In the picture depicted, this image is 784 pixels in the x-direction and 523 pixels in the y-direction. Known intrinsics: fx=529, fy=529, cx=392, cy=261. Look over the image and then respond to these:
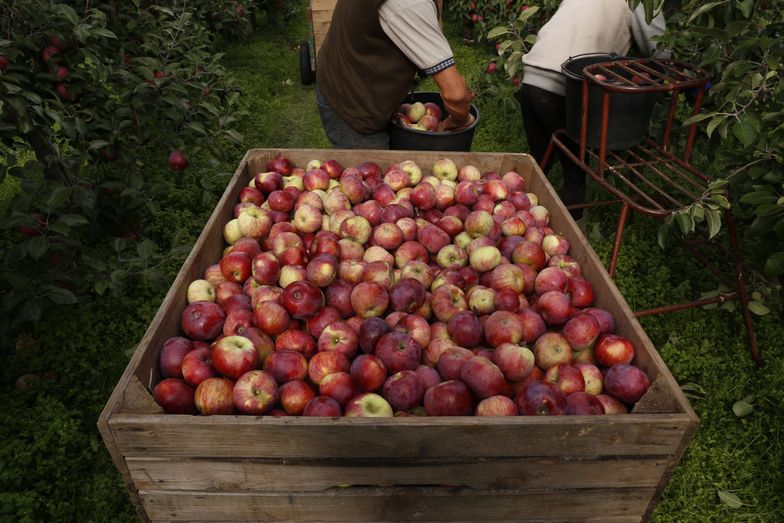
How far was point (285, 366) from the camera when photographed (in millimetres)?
1743

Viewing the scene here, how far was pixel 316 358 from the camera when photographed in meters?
1.77

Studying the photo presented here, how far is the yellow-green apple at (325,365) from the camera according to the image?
5.72 feet

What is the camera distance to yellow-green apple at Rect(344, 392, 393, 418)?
157cm

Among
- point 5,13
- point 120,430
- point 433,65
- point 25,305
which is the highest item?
point 5,13

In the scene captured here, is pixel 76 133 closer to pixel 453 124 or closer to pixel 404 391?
pixel 453 124

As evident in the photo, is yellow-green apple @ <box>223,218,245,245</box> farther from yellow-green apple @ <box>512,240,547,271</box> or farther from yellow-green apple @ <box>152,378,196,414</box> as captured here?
yellow-green apple @ <box>512,240,547,271</box>

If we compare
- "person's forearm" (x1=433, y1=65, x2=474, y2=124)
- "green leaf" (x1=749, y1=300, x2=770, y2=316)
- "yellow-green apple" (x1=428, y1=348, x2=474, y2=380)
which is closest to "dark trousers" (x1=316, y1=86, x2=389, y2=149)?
"person's forearm" (x1=433, y1=65, x2=474, y2=124)

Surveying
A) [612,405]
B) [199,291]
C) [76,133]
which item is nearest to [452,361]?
[612,405]

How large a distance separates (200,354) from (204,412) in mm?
214

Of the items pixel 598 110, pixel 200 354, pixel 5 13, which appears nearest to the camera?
pixel 200 354

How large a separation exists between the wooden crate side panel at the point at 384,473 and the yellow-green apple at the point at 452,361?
316 millimetres

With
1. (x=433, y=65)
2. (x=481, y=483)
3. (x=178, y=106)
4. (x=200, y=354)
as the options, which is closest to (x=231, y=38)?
(x=178, y=106)

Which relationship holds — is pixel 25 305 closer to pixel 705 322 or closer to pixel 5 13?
pixel 5 13

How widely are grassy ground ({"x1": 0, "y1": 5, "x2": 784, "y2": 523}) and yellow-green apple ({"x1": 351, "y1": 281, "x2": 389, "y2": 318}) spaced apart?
127 centimetres
